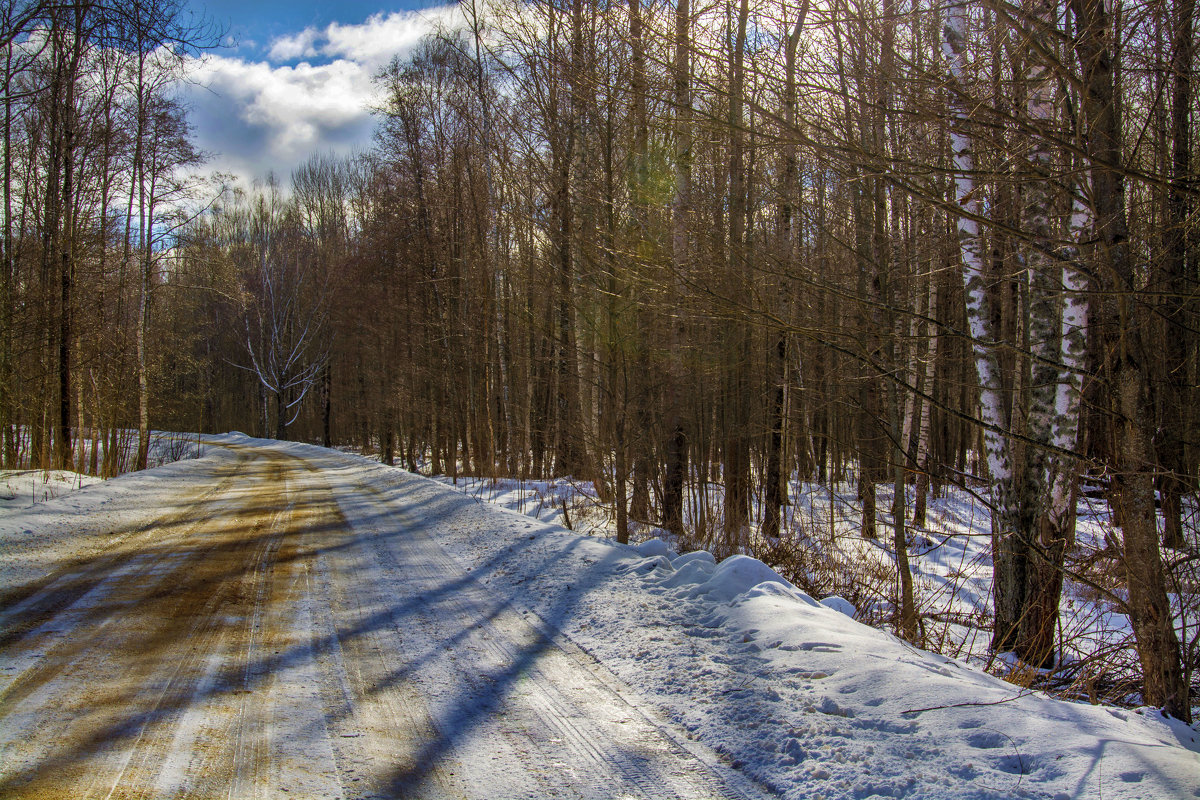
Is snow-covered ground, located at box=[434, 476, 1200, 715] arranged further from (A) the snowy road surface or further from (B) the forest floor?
(A) the snowy road surface

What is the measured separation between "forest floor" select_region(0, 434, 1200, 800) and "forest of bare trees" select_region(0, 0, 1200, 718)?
118 centimetres

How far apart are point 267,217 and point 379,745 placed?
5490 centimetres

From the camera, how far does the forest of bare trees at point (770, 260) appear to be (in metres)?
3.50

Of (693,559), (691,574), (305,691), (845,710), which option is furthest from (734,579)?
(305,691)

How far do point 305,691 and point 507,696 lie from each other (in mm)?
1134

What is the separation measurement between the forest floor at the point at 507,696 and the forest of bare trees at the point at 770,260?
1.18 metres

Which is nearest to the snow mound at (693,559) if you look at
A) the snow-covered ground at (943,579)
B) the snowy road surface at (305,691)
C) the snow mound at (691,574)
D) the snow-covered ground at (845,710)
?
the snow mound at (691,574)

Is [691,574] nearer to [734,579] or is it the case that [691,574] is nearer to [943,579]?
[734,579]

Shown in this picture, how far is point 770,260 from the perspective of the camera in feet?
15.7

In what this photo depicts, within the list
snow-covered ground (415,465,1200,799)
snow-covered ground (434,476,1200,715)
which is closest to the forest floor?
snow-covered ground (415,465,1200,799)

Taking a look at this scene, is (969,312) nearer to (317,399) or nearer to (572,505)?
(572,505)

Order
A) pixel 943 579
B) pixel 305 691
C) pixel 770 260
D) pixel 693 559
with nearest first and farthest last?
pixel 305 691
pixel 770 260
pixel 693 559
pixel 943 579

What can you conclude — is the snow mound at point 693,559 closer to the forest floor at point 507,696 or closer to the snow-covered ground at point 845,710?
the forest floor at point 507,696

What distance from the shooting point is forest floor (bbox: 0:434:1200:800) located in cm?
277
